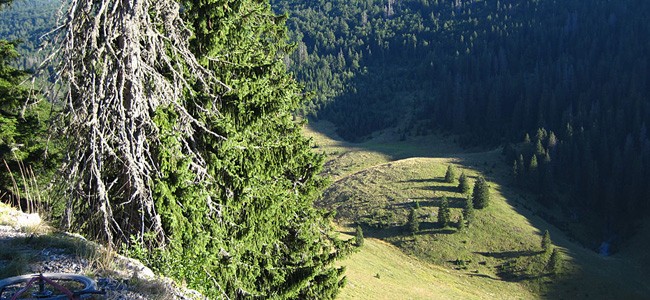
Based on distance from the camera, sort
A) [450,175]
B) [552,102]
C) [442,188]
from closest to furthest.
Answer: [442,188] < [450,175] < [552,102]

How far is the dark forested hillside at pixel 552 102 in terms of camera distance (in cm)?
10075

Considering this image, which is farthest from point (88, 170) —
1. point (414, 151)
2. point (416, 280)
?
point (414, 151)

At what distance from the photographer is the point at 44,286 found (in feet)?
14.8

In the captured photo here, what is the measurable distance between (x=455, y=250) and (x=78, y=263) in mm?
67223

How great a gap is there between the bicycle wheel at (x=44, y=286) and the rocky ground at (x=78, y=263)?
22 centimetres

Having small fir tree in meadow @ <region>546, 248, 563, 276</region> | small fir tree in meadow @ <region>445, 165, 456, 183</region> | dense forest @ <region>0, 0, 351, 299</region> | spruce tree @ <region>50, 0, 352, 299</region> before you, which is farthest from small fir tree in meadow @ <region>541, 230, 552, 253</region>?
dense forest @ <region>0, 0, 351, 299</region>

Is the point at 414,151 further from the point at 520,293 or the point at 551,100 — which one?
the point at 520,293

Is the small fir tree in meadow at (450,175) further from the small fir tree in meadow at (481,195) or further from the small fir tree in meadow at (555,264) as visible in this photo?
the small fir tree in meadow at (555,264)

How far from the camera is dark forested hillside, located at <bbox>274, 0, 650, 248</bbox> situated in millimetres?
100750

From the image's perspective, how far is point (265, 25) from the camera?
1136cm

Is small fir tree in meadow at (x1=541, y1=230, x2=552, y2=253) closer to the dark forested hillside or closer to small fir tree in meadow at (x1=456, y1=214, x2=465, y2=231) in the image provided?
small fir tree in meadow at (x1=456, y1=214, x2=465, y2=231)

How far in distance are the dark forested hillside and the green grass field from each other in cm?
1615

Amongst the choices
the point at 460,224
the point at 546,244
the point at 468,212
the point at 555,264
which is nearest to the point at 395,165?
the point at 468,212

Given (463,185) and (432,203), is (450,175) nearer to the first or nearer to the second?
(463,185)
